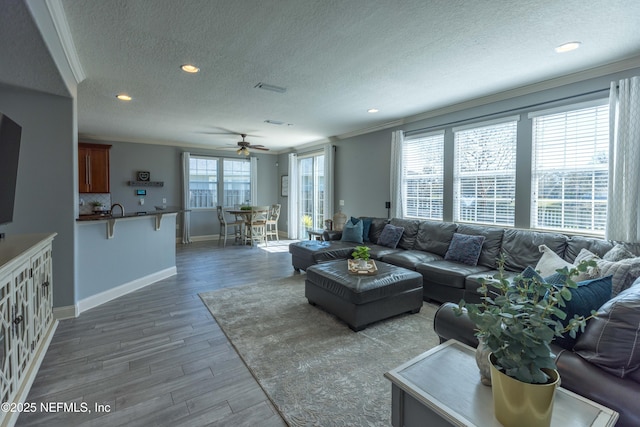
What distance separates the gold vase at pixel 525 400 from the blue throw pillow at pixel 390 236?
3.70 meters

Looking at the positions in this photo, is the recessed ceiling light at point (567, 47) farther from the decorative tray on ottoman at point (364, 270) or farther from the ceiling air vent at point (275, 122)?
the ceiling air vent at point (275, 122)

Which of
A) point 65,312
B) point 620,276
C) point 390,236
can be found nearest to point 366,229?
point 390,236

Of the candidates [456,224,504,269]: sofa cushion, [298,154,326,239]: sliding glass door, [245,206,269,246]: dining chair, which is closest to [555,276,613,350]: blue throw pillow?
[456,224,504,269]: sofa cushion

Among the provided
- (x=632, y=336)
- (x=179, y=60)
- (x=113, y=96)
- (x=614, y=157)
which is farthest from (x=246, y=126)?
(x=632, y=336)

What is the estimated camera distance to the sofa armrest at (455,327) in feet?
5.64

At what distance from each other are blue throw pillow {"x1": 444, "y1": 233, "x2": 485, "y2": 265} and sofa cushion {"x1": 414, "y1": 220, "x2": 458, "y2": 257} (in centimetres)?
20

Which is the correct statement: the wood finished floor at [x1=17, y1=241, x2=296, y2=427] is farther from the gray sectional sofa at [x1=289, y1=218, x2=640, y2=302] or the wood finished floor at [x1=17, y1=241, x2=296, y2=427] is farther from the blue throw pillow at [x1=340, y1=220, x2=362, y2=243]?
the blue throw pillow at [x1=340, y1=220, x2=362, y2=243]

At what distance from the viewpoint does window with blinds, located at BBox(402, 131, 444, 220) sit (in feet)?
15.5

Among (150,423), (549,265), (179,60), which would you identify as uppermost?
(179,60)

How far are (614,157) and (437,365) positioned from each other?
10.2 ft

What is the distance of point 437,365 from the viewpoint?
1.43 metres

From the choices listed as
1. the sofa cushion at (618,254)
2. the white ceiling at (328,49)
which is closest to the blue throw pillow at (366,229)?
the white ceiling at (328,49)

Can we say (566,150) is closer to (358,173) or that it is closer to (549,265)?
(549,265)

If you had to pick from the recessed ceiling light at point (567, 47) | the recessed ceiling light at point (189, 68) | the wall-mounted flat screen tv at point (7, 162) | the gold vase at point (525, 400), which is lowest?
the gold vase at point (525, 400)
